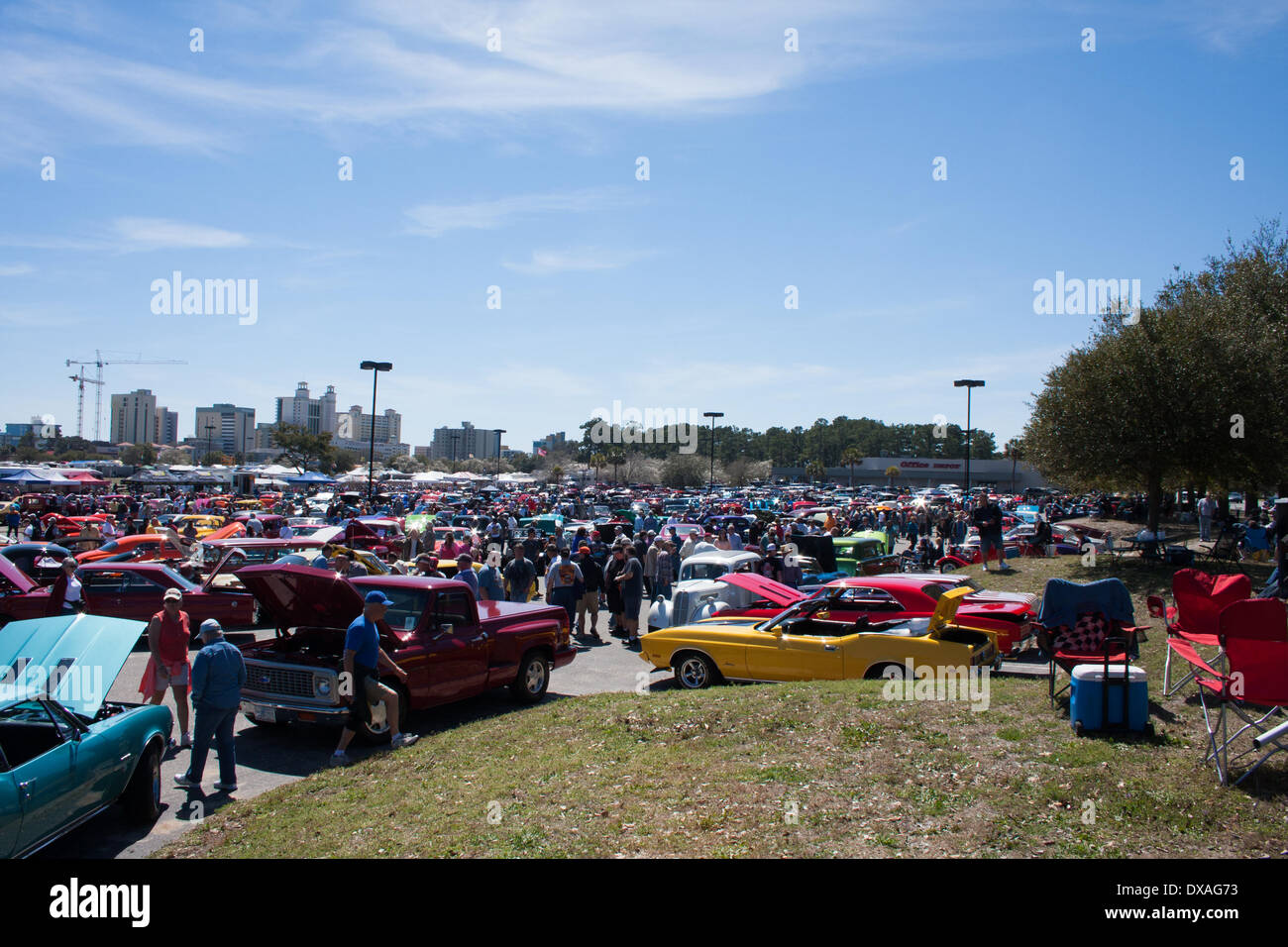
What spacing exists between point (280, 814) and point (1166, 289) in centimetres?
3284

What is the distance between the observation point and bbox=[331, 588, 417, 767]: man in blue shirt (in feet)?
24.9

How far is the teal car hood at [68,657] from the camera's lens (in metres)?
6.00

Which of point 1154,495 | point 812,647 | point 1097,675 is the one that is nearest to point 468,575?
point 812,647

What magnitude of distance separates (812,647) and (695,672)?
1.54 meters

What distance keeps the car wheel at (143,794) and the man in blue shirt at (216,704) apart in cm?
56

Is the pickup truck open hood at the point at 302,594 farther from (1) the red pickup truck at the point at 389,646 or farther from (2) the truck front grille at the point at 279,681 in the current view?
(2) the truck front grille at the point at 279,681

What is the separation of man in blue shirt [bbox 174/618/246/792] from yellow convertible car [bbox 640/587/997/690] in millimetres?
5081

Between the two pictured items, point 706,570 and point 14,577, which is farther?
point 706,570

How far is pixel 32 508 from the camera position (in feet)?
115

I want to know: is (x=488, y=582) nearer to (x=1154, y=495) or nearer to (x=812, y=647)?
(x=812, y=647)

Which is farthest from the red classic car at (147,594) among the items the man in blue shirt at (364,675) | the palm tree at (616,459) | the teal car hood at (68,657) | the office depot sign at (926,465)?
the office depot sign at (926,465)

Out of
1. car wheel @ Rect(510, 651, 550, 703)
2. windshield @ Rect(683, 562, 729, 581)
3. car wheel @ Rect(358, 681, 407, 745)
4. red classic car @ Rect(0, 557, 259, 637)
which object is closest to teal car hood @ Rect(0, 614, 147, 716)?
car wheel @ Rect(358, 681, 407, 745)

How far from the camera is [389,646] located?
8.32 meters
